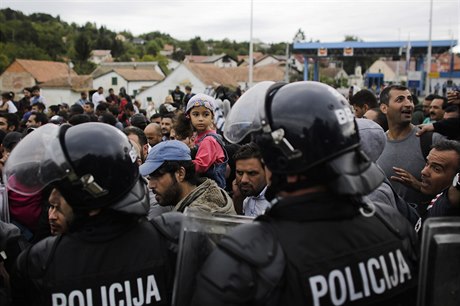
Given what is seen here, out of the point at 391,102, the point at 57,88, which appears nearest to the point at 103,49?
the point at 57,88

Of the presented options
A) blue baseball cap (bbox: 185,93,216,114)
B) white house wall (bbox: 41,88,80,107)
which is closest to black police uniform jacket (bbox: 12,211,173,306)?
blue baseball cap (bbox: 185,93,216,114)

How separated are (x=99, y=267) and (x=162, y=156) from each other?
5.15ft

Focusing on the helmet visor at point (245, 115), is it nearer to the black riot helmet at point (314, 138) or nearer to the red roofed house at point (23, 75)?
the black riot helmet at point (314, 138)

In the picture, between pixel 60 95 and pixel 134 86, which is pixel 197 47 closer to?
pixel 134 86

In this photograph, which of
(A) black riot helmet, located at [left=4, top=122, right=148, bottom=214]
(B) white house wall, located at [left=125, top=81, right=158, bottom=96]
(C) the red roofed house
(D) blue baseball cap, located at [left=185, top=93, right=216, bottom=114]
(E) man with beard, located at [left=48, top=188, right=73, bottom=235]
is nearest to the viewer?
(A) black riot helmet, located at [left=4, top=122, right=148, bottom=214]

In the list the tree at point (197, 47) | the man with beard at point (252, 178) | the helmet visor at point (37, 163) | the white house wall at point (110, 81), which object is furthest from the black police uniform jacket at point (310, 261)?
the tree at point (197, 47)

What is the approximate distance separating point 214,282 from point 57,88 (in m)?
58.4

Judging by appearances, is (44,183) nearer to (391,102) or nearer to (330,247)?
(330,247)

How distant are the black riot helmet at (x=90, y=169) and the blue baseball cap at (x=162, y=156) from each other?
117 centimetres

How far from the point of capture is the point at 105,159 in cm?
200

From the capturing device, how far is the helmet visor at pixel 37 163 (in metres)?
2.01

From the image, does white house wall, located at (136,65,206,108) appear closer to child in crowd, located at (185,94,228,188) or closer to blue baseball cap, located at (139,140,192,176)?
child in crowd, located at (185,94,228,188)

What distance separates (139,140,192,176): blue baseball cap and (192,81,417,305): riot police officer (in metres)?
1.59

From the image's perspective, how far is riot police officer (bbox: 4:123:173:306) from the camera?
1.88 m
